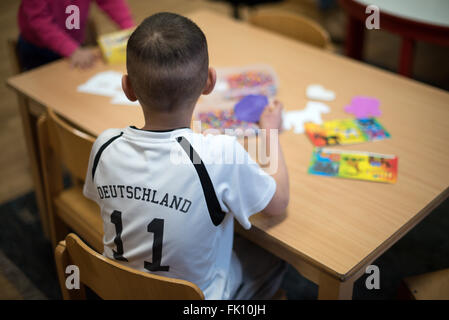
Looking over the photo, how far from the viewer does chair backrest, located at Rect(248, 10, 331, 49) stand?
211cm

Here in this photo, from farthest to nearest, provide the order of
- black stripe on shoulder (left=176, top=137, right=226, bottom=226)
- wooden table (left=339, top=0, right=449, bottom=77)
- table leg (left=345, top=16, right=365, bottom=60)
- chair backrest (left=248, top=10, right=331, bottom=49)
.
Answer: table leg (left=345, top=16, right=365, bottom=60)
wooden table (left=339, top=0, right=449, bottom=77)
chair backrest (left=248, top=10, right=331, bottom=49)
black stripe on shoulder (left=176, top=137, right=226, bottom=226)

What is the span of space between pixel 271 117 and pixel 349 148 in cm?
24

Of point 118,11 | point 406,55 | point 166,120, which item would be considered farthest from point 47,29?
point 406,55

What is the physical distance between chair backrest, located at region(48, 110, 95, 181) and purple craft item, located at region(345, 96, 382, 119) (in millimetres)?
829

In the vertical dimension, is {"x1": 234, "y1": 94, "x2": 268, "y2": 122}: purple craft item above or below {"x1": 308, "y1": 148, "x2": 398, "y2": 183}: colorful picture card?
above

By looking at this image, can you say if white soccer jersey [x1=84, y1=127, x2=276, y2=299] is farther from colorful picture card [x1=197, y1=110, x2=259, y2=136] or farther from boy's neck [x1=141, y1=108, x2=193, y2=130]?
colorful picture card [x1=197, y1=110, x2=259, y2=136]

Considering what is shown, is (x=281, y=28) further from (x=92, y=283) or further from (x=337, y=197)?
(x=92, y=283)

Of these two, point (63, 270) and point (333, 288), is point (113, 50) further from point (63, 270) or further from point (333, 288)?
point (333, 288)

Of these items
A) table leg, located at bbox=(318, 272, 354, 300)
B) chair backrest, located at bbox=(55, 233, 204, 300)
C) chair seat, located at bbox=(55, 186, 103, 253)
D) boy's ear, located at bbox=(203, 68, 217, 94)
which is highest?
boy's ear, located at bbox=(203, 68, 217, 94)

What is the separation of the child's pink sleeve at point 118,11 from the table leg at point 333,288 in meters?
1.59

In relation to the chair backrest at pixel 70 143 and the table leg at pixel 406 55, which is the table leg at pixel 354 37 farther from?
the chair backrest at pixel 70 143

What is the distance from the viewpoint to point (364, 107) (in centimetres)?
163

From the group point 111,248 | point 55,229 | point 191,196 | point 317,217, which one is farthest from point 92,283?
point 55,229

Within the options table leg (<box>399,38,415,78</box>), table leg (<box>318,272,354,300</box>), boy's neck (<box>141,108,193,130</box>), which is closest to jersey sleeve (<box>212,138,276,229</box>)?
boy's neck (<box>141,108,193,130</box>)
